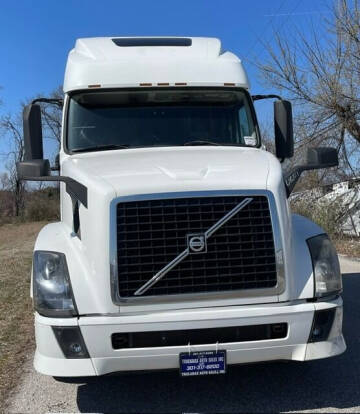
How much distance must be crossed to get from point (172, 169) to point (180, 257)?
713 mm

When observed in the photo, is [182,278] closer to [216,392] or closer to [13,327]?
[216,392]

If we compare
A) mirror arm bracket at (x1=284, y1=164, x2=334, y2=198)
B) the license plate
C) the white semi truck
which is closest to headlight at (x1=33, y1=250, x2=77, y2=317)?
the white semi truck

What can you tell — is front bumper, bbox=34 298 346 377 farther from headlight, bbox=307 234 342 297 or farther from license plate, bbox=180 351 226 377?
headlight, bbox=307 234 342 297

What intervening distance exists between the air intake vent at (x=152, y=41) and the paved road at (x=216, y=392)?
3.39m

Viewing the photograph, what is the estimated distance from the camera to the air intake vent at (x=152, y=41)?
5539 mm

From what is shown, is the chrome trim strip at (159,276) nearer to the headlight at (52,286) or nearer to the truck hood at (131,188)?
the truck hood at (131,188)

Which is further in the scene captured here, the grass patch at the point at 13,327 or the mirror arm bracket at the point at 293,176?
the grass patch at the point at 13,327

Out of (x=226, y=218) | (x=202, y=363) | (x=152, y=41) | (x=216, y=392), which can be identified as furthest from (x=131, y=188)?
(x=152, y=41)

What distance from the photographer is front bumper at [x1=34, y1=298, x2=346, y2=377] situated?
3389 mm

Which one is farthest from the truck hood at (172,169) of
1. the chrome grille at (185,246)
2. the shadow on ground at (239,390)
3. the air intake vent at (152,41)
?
the shadow on ground at (239,390)

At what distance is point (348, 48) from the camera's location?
1285 centimetres

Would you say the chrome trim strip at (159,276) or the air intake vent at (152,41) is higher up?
the air intake vent at (152,41)

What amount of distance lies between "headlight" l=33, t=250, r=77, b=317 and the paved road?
922mm

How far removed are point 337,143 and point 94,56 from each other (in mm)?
10779
